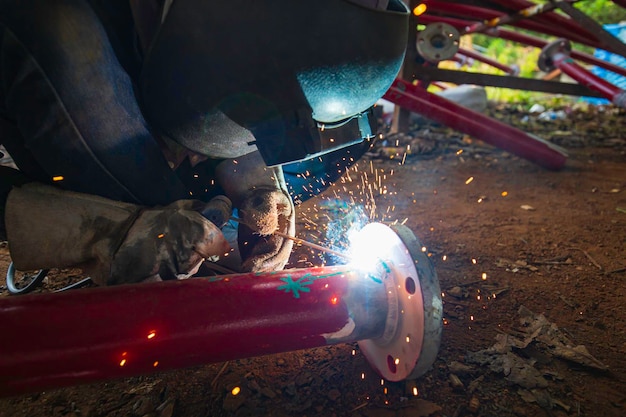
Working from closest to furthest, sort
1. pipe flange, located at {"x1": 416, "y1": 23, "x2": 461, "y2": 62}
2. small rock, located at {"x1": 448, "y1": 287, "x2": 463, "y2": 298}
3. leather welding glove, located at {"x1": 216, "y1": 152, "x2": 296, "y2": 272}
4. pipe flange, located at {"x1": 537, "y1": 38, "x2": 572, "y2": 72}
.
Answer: leather welding glove, located at {"x1": 216, "y1": 152, "x2": 296, "y2": 272}, small rock, located at {"x1": 448, "y1": 287, "x2": 463, "y2": 298}, pipe flange, located at {"x1": 416, "y1": 23, "x2": 461, "y2": 62}, pipe flange, located at {"x1": 537, "y1": 38, "x2": 572, "y2": 72}

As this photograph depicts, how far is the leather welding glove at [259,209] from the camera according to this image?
4.44 feet

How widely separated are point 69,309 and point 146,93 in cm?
60

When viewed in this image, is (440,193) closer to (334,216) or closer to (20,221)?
(334,216)

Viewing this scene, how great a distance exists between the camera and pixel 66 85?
104 centimetres

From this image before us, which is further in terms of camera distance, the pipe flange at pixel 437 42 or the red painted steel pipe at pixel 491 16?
the red painted steel pipe at pixel 491 16

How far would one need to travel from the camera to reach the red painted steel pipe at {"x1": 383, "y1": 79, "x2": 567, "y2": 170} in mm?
3143

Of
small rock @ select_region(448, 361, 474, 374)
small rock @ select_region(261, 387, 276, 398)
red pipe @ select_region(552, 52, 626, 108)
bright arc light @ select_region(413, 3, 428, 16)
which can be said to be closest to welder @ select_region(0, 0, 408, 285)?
small rock @ select_region(261, 387, 276, 398)

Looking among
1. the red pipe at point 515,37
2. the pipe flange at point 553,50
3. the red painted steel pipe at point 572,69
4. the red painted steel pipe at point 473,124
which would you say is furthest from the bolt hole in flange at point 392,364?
the pipe flange at point 553,50

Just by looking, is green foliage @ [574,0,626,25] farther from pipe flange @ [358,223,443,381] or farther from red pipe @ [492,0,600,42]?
pipe flange @ [358,223,443,381]

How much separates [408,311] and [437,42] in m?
2.58

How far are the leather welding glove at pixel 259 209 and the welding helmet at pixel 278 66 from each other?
0.27 meters

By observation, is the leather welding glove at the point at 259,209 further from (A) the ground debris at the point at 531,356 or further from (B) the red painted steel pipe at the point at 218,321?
(A) the ground debris at the point at 531,356

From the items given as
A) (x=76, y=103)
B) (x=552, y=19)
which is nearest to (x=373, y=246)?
(x=76, y=103)

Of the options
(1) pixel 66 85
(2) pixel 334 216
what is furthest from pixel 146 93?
(2) pixel 334 216
